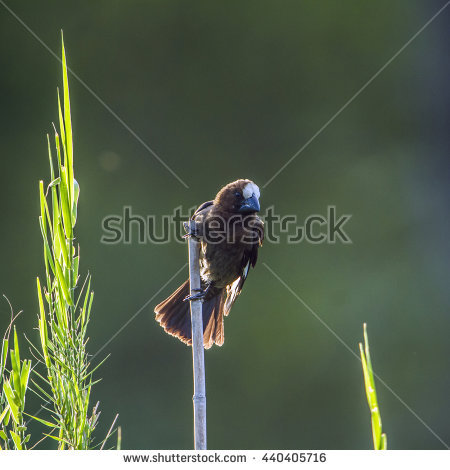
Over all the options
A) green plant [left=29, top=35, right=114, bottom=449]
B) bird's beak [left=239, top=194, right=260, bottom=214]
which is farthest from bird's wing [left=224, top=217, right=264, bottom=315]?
green plant [left=29, top=35, right=114, bottom=449]

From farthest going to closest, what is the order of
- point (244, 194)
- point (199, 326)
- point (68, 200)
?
point (244, 194)
point (199, 326)
point (68, 200)

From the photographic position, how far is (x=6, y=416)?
1.59ft

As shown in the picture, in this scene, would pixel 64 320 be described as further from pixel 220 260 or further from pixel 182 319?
pixel 182 319

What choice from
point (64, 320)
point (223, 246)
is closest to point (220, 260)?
point (223, 246)

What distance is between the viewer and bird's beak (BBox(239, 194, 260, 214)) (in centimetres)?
262

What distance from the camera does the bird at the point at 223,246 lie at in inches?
104

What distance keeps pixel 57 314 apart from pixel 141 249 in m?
3.80

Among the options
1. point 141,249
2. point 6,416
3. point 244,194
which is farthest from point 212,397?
point 6,416

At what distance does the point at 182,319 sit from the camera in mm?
2834

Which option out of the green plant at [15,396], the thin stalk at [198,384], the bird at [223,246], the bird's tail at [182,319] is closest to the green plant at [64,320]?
the green plant at [15,396]

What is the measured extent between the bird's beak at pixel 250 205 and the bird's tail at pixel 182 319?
492 millimetres

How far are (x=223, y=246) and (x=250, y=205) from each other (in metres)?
0.22

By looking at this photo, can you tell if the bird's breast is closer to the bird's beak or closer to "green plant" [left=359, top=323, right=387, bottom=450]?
the bird's beak
